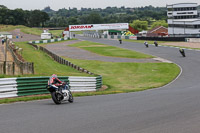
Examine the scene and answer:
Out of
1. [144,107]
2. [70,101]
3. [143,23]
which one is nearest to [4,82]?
[70,101]

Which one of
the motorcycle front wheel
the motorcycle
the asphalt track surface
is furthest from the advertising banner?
the asphalt track surface

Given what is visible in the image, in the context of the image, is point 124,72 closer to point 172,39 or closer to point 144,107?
point 144,107

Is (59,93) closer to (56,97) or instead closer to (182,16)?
(56,97)

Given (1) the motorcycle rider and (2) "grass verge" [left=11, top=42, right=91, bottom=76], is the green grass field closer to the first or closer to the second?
(2) "grass verge" [left=11, top=42, right=91, bottom=76]

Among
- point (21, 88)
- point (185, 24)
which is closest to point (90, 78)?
point (21, 88)

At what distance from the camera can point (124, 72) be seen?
Answer: 119ft

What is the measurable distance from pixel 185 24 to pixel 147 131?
117907 millimetres

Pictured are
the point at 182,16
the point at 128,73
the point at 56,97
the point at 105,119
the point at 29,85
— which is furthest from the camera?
the point at 182,16

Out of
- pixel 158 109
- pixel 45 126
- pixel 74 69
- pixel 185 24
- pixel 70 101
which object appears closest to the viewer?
pixel 45 126

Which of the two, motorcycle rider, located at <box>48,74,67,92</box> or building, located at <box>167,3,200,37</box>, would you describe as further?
building, located at <box>167,3,200,37</box>

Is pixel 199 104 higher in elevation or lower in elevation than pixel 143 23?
lower

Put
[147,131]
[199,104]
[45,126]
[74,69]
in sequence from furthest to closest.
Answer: [74,69] < [199,104] < [45,126] < [147,131]

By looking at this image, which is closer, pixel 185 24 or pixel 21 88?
pixel 21 88

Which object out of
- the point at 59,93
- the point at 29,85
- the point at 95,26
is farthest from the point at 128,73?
the point at 95,26
